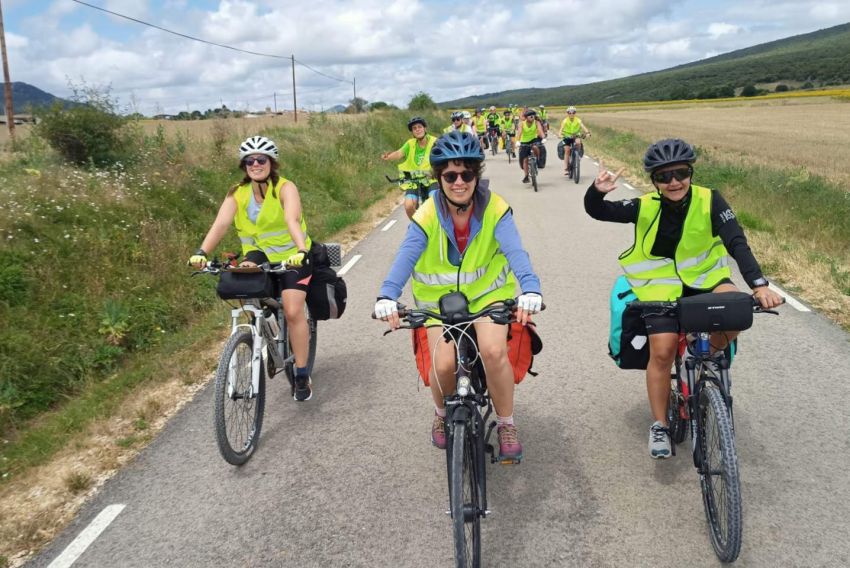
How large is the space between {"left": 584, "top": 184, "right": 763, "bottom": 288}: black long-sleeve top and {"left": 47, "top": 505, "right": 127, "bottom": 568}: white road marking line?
317 centimetres

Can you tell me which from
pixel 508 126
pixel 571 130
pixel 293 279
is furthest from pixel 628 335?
pixel 508 126

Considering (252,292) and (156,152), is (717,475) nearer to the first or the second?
(252,292)

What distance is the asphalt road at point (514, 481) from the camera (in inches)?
124

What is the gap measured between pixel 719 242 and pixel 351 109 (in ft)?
150

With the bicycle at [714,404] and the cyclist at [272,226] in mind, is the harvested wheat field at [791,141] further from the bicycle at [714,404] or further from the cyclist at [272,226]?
the cyclist at [272,226]

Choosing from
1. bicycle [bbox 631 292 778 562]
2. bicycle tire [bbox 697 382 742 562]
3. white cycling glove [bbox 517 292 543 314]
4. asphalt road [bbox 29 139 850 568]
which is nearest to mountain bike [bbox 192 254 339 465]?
asphalt road [bbox 29 139 850 568]

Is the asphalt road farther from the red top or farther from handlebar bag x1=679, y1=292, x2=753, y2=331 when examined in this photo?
the red top

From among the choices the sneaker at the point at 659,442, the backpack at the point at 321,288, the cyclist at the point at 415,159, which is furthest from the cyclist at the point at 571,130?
the sneaker at the point at 659,442

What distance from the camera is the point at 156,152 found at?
12188 mm

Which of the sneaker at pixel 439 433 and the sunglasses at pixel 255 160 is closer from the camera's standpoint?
the sneaker at pixel 439 433

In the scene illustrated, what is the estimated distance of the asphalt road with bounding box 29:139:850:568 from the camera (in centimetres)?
316

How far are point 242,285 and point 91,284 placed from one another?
3.79 meters

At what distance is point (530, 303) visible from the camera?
293 centimetres

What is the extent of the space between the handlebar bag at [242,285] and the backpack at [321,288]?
2.58 feet
